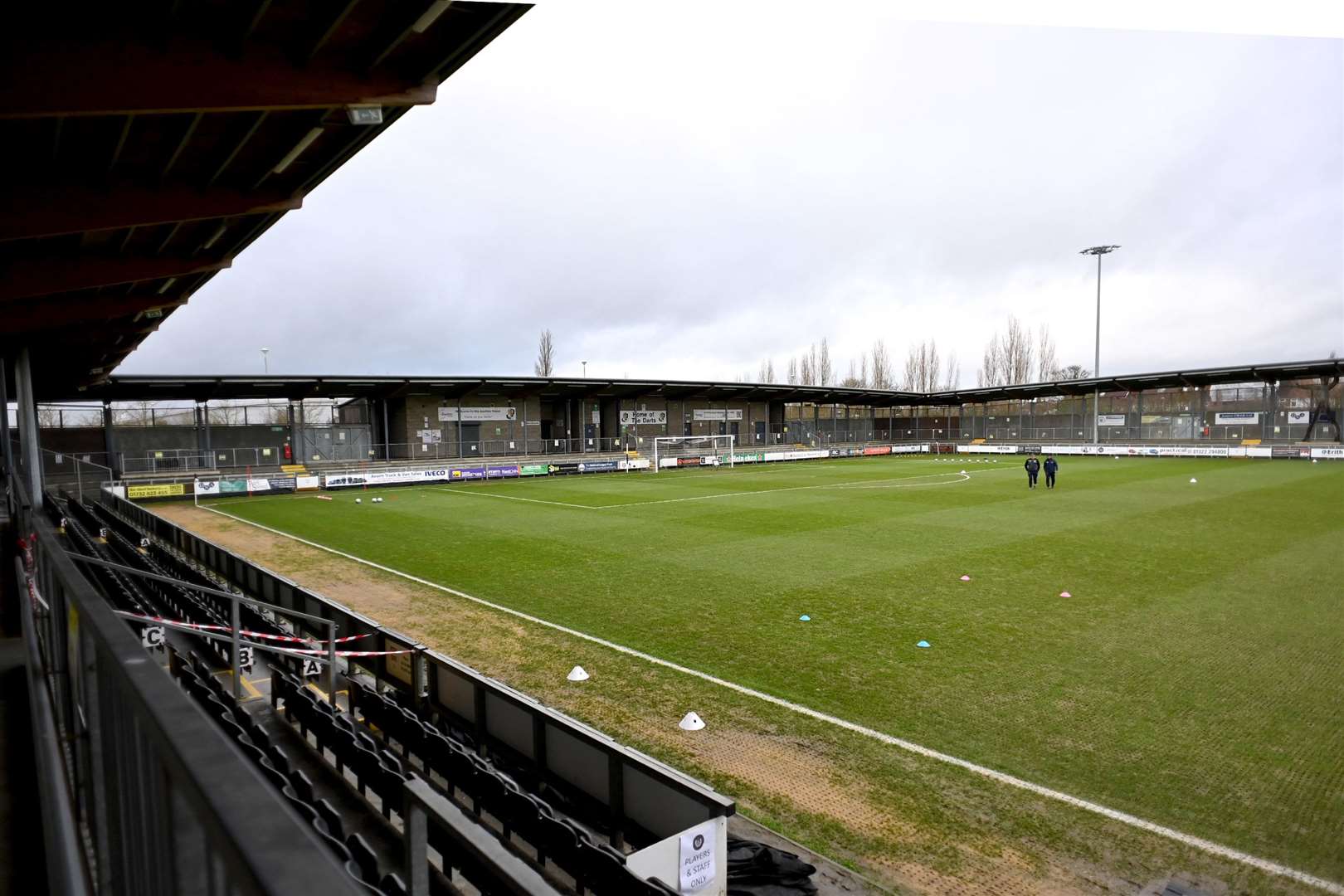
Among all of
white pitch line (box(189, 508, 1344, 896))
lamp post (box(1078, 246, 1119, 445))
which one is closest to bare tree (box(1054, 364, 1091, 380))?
lamp post (box(1078, 246, 1119, 445))

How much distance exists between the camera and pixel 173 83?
596cm

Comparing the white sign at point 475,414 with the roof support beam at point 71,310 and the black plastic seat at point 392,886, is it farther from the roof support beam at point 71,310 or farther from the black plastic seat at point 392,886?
the black plastic seat at point 392,886

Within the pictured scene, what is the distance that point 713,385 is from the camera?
5381 centimetres

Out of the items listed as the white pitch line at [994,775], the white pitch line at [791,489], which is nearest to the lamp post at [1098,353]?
the white pitch line at [791,489]

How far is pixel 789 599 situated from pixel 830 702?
484cm

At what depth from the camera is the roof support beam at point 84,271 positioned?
1120cm

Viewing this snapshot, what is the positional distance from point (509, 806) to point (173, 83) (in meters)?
6.34

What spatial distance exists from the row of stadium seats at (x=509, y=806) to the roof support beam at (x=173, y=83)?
5.71m

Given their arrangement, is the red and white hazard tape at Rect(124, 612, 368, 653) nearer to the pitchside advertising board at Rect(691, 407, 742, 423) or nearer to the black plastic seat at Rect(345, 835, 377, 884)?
the black plastic seat at Rect(345, 835, 377, 884)

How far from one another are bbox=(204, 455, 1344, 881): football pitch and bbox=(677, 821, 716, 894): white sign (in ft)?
11.9

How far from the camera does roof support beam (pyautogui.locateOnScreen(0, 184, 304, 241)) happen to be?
318 inches

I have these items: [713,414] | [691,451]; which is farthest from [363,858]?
[713,414]

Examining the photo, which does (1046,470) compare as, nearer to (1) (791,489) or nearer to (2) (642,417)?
(1) (791,489)

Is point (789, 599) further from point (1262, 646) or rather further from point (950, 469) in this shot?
point (950, 469)
